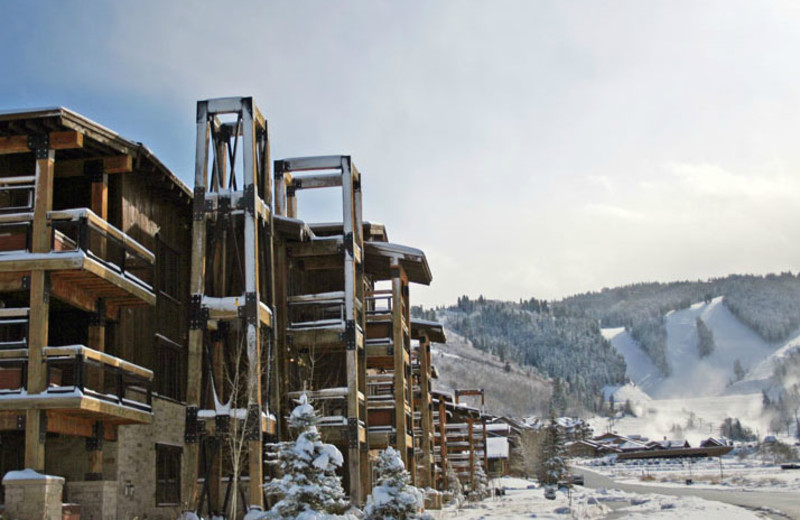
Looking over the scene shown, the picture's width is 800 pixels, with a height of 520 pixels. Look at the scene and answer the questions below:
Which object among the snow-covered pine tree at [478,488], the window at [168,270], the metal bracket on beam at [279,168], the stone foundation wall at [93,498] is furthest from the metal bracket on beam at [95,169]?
the snow-covered pine tree at [478,488]

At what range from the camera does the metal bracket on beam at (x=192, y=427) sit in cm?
2641

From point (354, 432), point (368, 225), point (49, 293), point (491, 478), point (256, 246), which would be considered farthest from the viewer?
point (491, 478)

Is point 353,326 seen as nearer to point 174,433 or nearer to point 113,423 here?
point 174,433

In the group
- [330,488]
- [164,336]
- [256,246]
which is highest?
[256,246]

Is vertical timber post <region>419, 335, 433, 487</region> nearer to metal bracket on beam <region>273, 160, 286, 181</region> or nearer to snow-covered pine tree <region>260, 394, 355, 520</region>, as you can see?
metal bracket on beam <region>273, 160, 286, 181</region>

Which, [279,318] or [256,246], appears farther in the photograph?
[279,318]

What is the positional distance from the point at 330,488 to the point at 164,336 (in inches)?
400

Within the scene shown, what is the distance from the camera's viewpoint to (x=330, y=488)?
2072 centimetres

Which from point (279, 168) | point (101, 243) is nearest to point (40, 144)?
point (101, 243)

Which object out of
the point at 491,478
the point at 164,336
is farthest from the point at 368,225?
the point at 491,478

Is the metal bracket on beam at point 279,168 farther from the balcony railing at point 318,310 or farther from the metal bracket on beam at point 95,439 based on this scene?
the metal bracket on beam at point 95,439

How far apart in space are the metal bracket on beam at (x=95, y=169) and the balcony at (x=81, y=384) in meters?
4.67

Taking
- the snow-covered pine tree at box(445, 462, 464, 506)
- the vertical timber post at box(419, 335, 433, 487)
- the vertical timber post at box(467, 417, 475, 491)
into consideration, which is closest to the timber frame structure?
the vertical timber post at box(419, 335, 433, 487)

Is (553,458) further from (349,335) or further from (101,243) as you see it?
(101,243)
